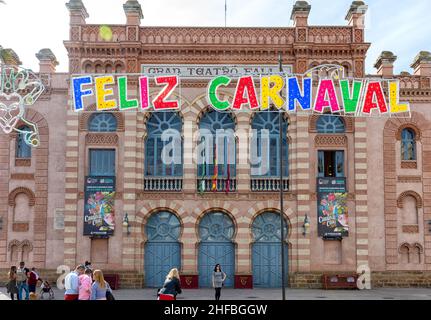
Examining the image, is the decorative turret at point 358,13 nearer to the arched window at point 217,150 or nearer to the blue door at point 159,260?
the arched window at point 217,150

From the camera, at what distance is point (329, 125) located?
31234mm

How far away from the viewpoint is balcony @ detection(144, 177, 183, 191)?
100 ft

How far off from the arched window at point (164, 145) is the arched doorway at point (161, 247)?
89.3 inches

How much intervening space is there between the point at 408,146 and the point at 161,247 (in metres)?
14.2

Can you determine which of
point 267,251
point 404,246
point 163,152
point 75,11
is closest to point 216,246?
point 267,251

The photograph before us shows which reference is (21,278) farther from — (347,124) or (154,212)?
(347,124)

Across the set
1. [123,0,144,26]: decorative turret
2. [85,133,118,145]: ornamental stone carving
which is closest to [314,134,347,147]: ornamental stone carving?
[85,133,118,145]: ornamental stone carving

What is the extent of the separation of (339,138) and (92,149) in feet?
42.0

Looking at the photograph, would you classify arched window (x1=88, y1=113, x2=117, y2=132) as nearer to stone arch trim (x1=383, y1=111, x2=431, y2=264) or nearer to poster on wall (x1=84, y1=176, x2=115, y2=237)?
poster on wall (x1=84, y1=176, x2=115, y2=237)

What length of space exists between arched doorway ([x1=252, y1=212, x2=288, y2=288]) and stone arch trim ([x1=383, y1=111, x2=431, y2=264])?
5498 mm

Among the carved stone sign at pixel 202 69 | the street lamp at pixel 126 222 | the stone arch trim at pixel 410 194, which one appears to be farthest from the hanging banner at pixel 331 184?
the street lamp at pixel 126 222

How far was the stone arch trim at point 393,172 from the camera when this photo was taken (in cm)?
3111

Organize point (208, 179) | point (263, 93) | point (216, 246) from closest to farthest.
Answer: point (263, 93), point (216, 246), point (208, 179)
